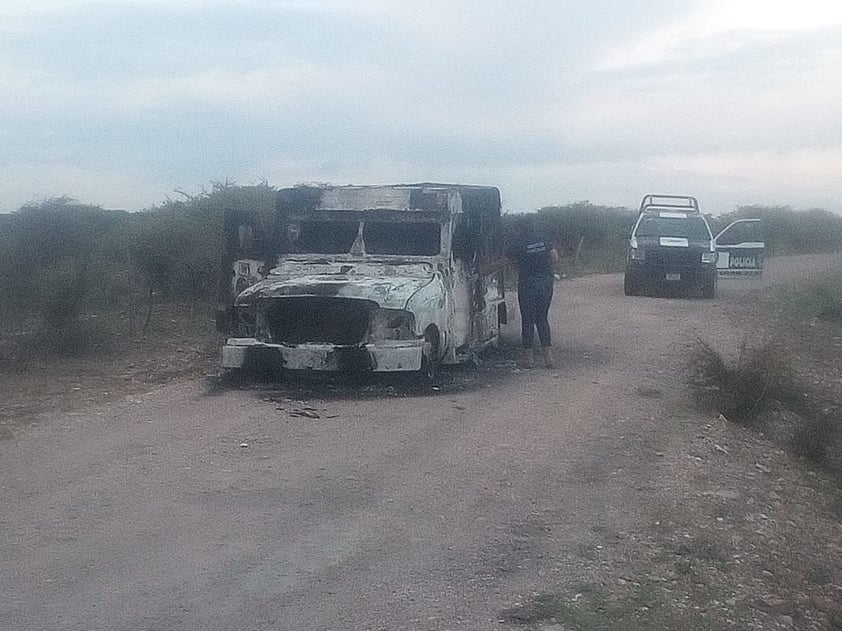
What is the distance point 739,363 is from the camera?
1270 cm

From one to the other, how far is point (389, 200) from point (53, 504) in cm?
646

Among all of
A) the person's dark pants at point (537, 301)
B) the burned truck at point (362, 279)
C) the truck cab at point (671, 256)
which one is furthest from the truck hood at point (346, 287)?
the truck cab at point (671, 256)

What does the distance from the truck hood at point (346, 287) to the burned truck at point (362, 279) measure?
0.04ft

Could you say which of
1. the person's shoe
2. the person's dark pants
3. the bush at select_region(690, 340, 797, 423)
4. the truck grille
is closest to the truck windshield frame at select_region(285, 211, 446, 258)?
the person's dark pants

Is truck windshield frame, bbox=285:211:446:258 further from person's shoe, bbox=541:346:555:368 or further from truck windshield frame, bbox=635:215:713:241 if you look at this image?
truck windshield frame, bbox=635:215:713:241

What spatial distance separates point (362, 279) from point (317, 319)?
67cm

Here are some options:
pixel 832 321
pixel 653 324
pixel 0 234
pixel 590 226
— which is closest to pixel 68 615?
pixel 0 234

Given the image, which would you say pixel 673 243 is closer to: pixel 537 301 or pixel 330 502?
pixel 537 301

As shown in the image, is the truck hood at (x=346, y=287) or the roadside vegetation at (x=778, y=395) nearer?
the roadside vegetation at (x=778, y=395)

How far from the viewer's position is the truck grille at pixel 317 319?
11.8 m

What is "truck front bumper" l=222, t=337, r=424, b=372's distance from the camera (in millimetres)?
11617

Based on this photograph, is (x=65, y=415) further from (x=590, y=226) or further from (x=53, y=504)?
(x=590, y=226)

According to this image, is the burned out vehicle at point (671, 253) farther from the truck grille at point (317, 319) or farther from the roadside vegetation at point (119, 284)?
the truck grille at point (317, 319)

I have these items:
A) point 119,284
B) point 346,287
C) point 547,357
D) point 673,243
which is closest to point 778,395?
point 547,357
